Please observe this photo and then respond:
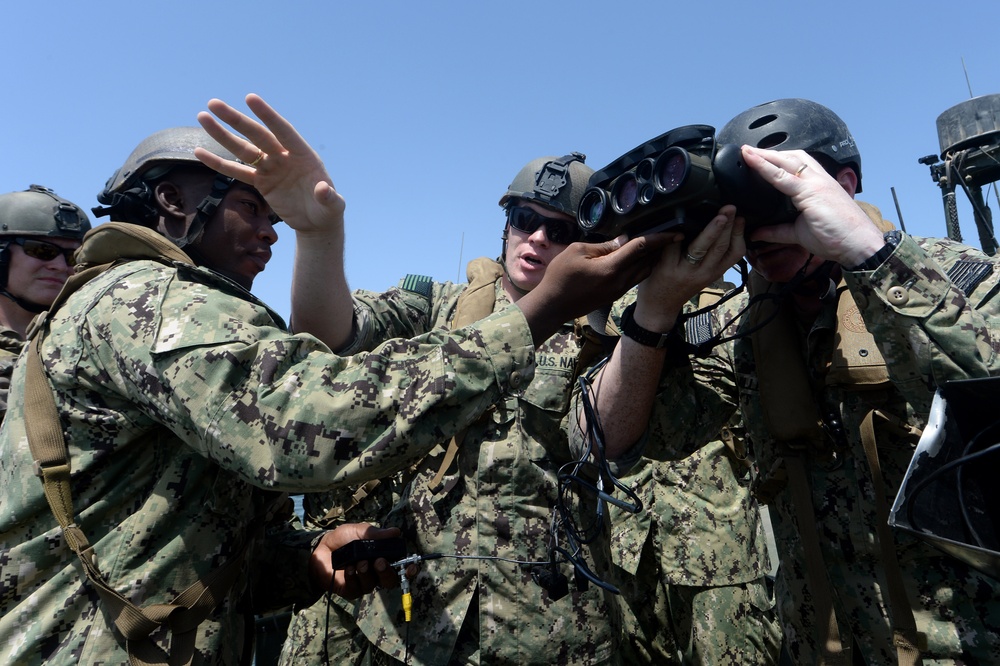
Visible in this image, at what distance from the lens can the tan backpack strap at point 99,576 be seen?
1721 millimetres

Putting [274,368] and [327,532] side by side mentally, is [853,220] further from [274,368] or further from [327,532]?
[327,532]

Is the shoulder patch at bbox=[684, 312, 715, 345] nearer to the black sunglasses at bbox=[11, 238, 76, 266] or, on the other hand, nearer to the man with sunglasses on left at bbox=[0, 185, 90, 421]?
the man with sunglasses on left at bbox=[0, 185, 90, 421]

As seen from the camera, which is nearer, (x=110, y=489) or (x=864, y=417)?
(x=110, y=489)

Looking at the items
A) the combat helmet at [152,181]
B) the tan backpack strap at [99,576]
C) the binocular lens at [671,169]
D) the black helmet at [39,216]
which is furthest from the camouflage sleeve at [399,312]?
the black helmet at [39,216]

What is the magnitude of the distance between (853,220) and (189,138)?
2.08 m

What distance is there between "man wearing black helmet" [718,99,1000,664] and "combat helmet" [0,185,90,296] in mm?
4073

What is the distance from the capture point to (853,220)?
2.01 m

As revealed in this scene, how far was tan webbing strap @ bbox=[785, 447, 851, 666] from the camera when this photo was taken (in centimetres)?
237

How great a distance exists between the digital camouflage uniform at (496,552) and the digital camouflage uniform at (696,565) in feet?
4.78

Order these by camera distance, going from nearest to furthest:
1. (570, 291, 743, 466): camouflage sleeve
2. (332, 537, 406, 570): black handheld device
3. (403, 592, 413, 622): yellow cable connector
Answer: (332, 537, 406, 570): black handheld device, (570, 291, 743, 466): camouflage sleeve, (403, 592, 413, 622): yellow cable connector

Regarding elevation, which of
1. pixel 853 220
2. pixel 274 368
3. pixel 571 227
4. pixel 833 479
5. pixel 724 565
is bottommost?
pixel 724 565

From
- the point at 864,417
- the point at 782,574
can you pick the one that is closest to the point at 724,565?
the point at 782,574

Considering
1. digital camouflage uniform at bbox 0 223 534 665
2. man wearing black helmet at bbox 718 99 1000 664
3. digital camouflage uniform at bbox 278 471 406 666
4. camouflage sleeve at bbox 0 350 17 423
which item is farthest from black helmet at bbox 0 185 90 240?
man wearing black helmet at bbox 718 99 1000 664

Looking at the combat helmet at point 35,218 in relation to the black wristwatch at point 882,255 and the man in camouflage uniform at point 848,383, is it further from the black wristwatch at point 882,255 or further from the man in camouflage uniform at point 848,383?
the black wristwatch at point 882,255
